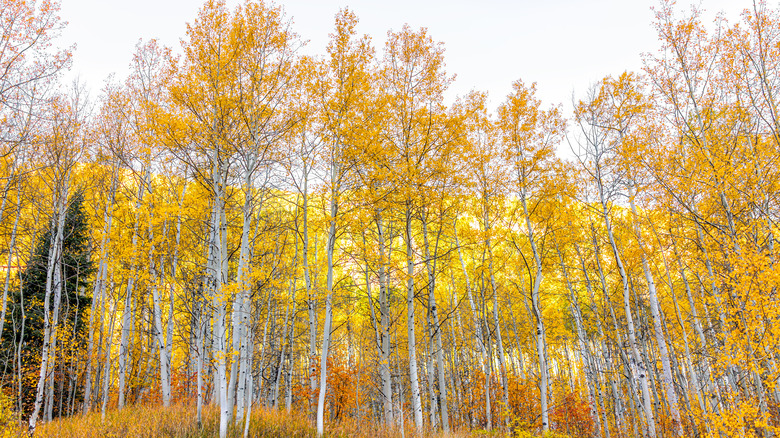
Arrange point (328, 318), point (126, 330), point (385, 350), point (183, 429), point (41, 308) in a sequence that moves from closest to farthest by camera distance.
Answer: point (183, 429), point (328, 318), point (385, 350), point (126, 330), point (41, 308)

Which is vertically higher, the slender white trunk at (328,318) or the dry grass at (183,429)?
the slender white trunk at (328,318)

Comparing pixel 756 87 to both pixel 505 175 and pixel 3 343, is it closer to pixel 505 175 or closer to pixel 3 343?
pixel 505 175

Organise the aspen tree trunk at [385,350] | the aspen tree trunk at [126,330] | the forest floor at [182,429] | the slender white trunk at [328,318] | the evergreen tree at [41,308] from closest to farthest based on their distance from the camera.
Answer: the forest floor at [182,429], the slender white trunk at [328,318], the aspen tree trunk at [385,350], the aspen tree trunk at [126,330], the evergreen tree at [41,308]

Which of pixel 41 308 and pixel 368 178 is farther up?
pixel 368 178

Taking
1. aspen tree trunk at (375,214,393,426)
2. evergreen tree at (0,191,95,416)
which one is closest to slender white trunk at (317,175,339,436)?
aspen tree trunk at (375,214,393,426)

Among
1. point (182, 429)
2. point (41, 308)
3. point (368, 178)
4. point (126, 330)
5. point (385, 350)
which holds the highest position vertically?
point (368, 178)

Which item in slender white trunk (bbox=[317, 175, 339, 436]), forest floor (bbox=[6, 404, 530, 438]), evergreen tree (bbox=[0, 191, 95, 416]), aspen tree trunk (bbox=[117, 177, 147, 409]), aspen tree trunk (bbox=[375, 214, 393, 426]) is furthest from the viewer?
evergreen tree (bbox=[0, 191, 95, 416])

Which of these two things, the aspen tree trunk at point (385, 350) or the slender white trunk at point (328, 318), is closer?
the slender white trunk at point (328, 318)

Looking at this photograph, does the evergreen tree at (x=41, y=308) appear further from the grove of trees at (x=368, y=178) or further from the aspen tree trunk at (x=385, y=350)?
the aspen tree trunk at (x=385, y=350)

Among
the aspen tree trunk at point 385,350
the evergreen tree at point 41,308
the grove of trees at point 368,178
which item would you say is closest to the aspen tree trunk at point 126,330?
the grove of trees at point 368,178

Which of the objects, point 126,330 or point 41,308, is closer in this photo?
point 126,330

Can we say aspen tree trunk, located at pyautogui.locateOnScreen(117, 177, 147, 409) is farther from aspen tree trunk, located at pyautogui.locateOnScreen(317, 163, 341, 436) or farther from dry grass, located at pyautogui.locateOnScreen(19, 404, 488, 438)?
aspen tree trunk, located at pyautogui.locateOnScreen(317, 163, 341, 436)

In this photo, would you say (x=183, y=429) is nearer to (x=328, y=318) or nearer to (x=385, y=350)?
(x=328, y=318)

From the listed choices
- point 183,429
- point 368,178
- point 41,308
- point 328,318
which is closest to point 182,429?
point 183,429
